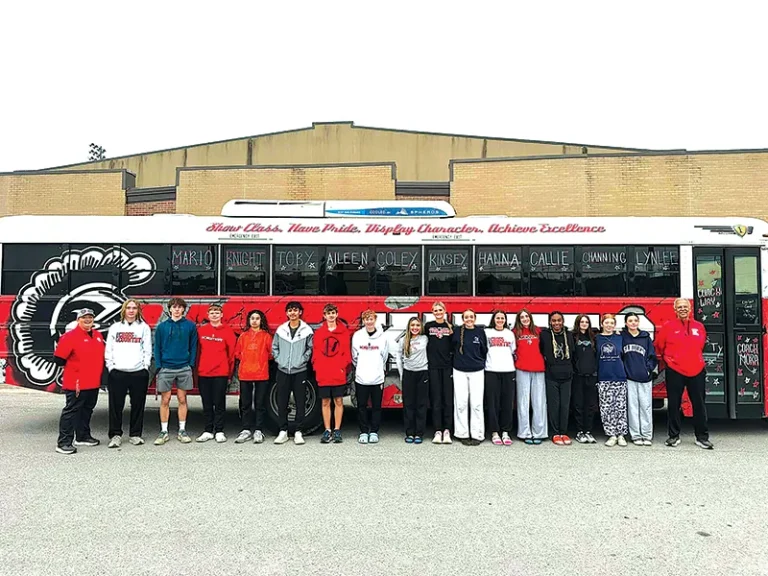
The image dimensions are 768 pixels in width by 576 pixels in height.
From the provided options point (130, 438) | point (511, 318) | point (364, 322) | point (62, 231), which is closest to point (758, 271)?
point (511, 318)

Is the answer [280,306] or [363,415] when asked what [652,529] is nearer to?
[363,415]

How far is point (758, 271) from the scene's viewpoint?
25.4ft

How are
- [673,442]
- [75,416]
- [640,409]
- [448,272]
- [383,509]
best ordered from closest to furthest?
[383,509]
[75,416]
[673,442]
[640,409]
[448,272]

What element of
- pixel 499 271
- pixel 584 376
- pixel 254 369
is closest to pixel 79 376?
pixel 254 369

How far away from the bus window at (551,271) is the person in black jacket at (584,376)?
527 mm

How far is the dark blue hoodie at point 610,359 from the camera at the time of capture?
7336mm

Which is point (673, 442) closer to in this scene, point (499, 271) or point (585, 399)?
point (585, 399)

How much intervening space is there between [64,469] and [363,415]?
3520mm

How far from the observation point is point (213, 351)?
740cm

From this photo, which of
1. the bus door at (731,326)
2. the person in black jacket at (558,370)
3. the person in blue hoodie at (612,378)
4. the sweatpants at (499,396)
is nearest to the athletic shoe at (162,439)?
the sweatpants at (499,396)

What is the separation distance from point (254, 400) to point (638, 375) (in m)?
5.13

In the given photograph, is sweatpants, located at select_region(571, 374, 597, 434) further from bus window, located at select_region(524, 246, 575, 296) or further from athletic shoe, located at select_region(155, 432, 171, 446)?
athletic shoe, located at select_region(155, 432, 171, 446)

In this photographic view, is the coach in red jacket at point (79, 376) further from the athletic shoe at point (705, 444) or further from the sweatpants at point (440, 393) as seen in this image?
the athletic shoe at point (705, 444)

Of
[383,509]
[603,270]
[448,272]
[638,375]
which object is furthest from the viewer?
[448,272]
